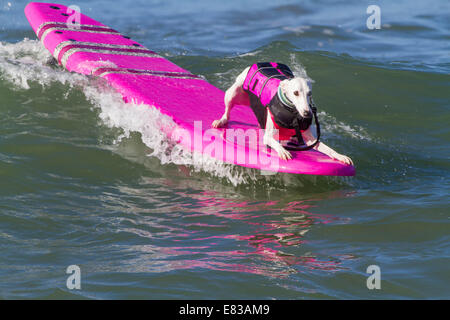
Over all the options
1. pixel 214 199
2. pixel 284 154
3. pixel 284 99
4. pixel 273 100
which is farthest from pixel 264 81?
pixel 214 199

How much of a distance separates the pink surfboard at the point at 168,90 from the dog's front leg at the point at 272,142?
61 millimetres

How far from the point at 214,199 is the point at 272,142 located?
68cm

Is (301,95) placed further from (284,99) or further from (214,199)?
(214,199)

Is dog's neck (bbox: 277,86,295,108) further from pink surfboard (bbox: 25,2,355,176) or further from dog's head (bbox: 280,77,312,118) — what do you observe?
pink surfboard (bbox: 25,2,355,176)

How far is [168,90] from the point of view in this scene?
7.03 meters

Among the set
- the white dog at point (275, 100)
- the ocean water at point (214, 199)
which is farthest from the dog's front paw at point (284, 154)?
the ocean water at point (214, 199)

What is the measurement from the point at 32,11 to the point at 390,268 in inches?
256

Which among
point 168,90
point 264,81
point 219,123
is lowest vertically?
point 219,123

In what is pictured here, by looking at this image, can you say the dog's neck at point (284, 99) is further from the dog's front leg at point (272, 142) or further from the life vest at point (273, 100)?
the dog's front leg at point (272, 142)

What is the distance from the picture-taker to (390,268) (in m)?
4.20

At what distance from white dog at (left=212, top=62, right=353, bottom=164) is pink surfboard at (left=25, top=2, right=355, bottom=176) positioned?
4.0 inches

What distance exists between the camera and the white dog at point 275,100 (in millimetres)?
4949

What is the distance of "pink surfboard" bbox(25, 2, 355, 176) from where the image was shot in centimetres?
551

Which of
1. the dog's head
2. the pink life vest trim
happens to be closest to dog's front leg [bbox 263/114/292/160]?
the pink life vest trim
